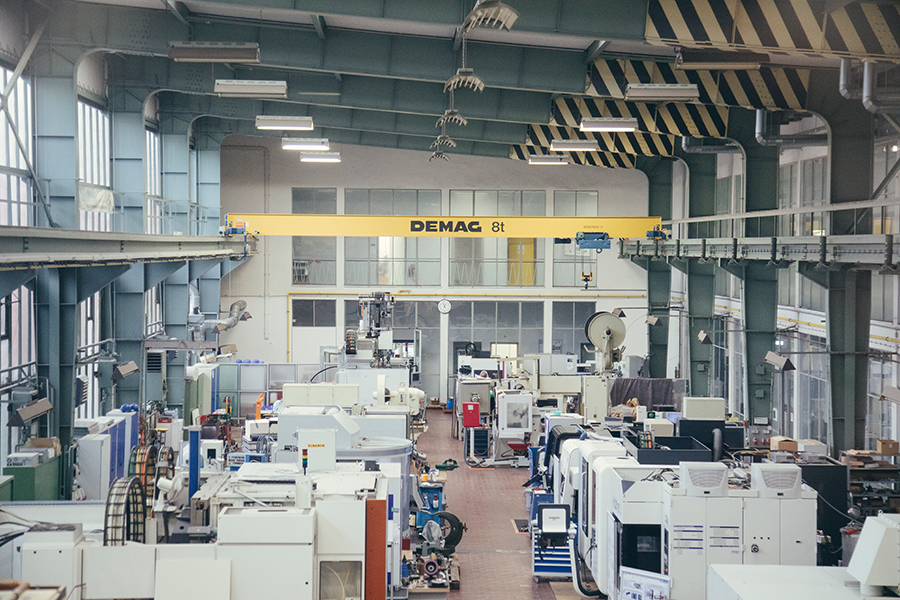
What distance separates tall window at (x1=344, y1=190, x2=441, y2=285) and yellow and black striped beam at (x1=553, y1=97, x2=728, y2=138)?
1092 cm

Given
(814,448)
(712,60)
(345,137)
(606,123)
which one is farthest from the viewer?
(345,137)

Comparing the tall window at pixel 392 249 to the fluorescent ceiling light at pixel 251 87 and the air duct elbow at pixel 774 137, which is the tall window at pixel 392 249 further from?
the fluorescent ceiling light at pixel 251 87

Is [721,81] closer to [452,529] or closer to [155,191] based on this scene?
[452,529]

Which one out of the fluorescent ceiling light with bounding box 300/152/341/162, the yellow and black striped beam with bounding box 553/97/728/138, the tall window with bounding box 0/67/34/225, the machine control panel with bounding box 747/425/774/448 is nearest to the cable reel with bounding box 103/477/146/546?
the tall window with bounding box 0/67/34/225

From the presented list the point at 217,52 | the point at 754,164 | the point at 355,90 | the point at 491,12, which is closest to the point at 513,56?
the point at 355,90

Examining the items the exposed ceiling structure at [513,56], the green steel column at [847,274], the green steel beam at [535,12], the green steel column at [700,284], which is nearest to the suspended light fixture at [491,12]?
the exposed ceiling structure at [513,56]

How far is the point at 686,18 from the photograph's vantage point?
9.07 meters

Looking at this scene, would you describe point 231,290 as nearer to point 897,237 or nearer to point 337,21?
point 337,21

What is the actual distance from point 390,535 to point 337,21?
7691 millimetres

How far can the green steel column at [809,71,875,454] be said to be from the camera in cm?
1170

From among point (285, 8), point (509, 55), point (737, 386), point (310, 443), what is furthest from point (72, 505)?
point (737, 386)

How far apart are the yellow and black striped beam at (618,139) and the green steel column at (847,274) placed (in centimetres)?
761

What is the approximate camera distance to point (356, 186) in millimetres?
26469

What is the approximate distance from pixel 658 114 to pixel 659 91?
4.62m
